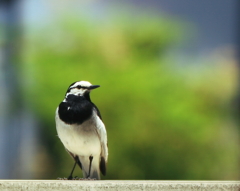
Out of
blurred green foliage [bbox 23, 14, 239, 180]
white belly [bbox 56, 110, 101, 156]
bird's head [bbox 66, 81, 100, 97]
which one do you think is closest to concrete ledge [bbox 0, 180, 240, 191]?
white belly [bbox 56, 110, 101, 156]

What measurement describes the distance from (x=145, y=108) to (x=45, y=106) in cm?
96

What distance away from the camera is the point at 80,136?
226 centimetres

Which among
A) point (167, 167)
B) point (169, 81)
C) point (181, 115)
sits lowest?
point (167, 167)

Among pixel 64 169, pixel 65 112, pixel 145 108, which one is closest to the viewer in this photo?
pixel 65 112

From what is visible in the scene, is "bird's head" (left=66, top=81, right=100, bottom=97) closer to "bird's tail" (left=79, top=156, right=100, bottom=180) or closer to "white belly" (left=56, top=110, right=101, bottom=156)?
"white belly" (left=56, top=110, right=101, bottom=156)

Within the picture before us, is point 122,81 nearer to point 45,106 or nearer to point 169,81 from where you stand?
point 169,81

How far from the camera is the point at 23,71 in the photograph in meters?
5.20

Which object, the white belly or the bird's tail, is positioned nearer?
the white belly

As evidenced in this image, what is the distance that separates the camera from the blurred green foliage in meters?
4.79

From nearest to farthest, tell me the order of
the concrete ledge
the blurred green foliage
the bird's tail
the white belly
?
the concrete ledge < the white belly < the bird's tail < the blurred green foliage

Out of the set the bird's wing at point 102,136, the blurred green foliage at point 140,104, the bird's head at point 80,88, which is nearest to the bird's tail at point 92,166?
the bird's wing at point 102,136

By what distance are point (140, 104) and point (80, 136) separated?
106 inches

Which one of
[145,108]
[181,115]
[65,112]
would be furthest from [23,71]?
[65,112]

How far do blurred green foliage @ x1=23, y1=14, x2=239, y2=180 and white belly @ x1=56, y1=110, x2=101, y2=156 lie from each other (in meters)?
2.33
